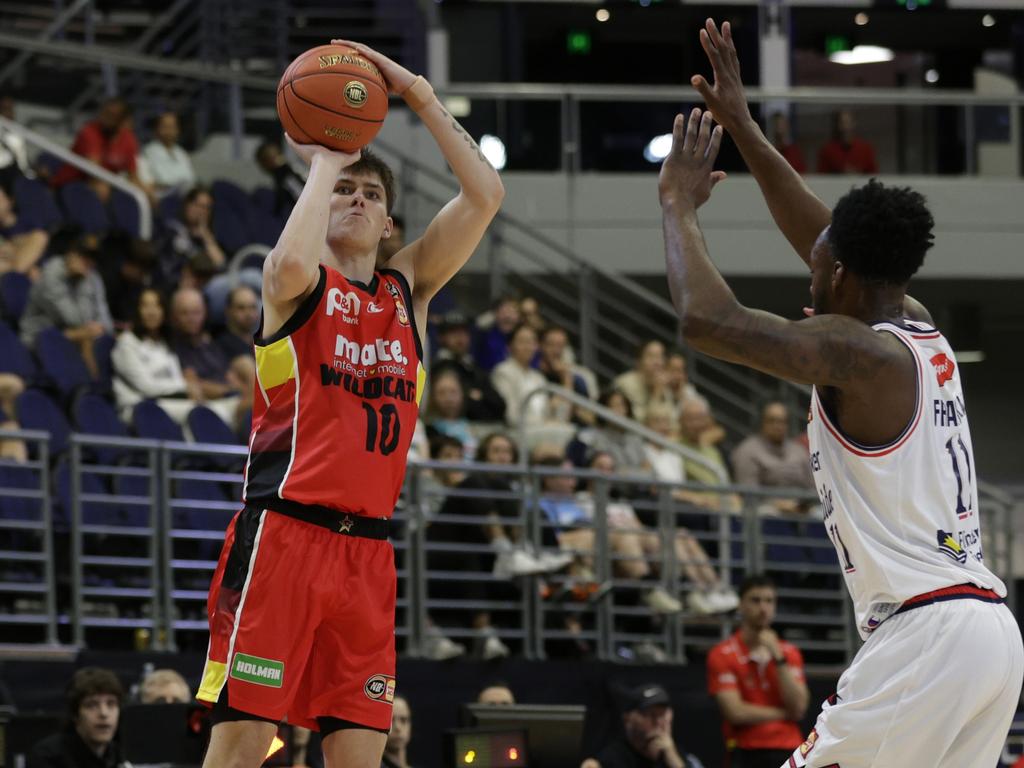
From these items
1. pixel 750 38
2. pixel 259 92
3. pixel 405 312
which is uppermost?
pixel 750 38

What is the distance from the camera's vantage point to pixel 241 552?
4863mm

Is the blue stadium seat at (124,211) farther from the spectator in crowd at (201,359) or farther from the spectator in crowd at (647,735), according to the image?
the spectator in crowd at (647,735)

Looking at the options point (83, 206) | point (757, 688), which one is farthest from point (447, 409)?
point (83, 206)

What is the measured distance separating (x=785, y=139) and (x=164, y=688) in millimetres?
10420

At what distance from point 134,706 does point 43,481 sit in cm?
222

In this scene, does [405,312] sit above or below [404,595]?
above

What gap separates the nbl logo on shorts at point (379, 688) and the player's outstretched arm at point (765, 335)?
54.4 inches

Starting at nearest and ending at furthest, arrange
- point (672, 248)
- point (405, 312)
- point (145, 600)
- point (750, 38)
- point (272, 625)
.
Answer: point (672, 248) → point (272, 625) → point (405, 312) → point (145, 600) → point (750, 38)

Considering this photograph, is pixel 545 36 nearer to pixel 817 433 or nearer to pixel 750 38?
pixel 750 38

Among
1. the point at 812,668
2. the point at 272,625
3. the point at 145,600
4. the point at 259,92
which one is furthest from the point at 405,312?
the point at 259,92

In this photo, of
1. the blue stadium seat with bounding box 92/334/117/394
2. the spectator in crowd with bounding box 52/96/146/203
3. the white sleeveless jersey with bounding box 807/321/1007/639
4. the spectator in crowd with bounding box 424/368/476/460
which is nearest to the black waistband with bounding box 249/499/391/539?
the white sleeveless jersey with bounding box 807/321/1007/639

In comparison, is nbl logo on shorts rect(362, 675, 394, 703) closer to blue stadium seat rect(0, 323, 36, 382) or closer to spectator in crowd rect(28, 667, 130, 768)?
spectator in crowd rect(28, 667, 130, 768)

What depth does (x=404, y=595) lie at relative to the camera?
10.6 meters

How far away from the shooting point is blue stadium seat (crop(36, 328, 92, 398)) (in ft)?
34.4
